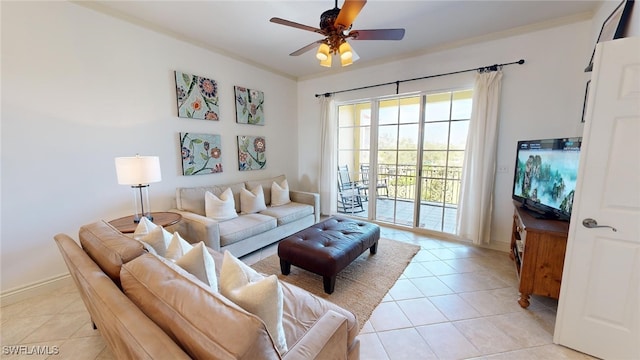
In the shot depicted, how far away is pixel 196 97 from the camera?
126 inches

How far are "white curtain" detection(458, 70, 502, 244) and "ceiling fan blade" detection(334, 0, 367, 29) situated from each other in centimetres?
219

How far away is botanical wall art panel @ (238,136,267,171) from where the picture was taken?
12.7ft

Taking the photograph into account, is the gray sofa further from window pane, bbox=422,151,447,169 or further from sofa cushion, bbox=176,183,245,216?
window pane, bbox=422,151,447,169

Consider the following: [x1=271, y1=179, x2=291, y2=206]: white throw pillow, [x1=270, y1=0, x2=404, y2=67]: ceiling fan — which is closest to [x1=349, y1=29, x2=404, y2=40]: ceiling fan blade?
[x1=270, y1=0, x2=404, y2=67]: ceiling fan

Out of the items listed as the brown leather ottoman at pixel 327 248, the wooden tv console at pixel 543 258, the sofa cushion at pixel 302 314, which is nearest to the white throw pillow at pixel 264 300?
the sofa cushion at pixel 302 314

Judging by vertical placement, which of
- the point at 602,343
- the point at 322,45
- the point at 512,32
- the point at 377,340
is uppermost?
the point at 512,32

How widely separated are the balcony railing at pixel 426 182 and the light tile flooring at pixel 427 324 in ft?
4.24

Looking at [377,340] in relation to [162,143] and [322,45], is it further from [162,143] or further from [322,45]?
[162,143]

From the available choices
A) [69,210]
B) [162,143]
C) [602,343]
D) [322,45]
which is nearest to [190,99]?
[162,143]

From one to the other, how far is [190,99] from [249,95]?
3.19 ft

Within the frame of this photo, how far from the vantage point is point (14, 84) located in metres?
2.01

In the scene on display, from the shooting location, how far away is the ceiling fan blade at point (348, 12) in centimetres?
159

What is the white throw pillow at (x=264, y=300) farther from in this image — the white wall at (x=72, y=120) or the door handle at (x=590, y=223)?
the white wall at (x=72, y=120)

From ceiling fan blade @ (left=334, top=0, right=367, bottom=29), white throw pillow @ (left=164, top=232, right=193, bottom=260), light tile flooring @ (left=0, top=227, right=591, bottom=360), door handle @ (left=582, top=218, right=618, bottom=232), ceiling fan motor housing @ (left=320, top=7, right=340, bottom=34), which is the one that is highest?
ceiling fan motor housing @ (left=320, top=7, right=340, bottom=34)
